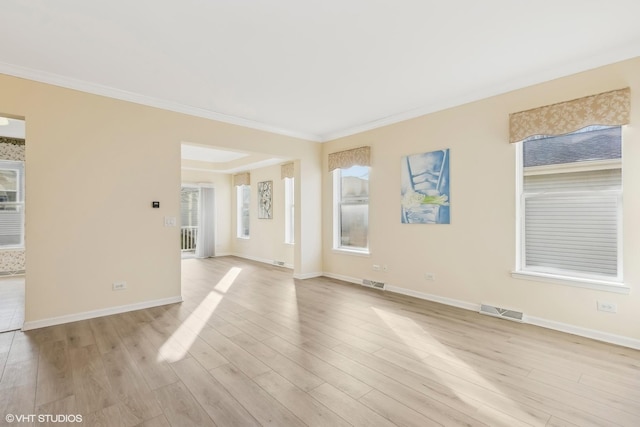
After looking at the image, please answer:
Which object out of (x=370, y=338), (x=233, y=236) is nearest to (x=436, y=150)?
(x=370, y=338)

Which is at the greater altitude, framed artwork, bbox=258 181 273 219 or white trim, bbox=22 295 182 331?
framed artwork, bbox=258 181 273 219

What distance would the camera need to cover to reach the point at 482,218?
12.3ft

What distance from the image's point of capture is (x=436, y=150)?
4195mm

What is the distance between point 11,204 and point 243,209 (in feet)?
16.0

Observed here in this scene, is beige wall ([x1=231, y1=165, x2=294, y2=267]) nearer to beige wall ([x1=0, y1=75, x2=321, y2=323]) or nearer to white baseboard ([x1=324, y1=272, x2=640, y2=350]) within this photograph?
beige wall ([x1=0, y1=75, x2=321, y2=323])

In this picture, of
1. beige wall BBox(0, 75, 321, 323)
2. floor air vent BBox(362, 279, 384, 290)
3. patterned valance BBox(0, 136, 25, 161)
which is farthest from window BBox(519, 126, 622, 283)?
patterned valance BBox(0, 136, 25, 161)

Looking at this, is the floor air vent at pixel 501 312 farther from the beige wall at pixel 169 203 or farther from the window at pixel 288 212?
the window at pixel 288 212

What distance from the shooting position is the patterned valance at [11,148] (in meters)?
5.91

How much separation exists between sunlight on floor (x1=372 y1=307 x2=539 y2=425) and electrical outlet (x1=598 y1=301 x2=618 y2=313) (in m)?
1.62

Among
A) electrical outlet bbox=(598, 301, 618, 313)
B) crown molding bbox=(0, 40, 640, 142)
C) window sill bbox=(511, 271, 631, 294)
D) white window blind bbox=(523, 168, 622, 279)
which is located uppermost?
crown molding bbox=(0, 40, 640, 142)

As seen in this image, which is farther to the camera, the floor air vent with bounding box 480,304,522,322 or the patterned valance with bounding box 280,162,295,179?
the patterned valance with bounding box 280,162,295,179

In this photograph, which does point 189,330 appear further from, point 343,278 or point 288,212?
point 288,212

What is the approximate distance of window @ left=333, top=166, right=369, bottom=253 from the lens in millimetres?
5309

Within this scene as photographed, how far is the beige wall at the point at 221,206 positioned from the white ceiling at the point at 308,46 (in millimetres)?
4830
